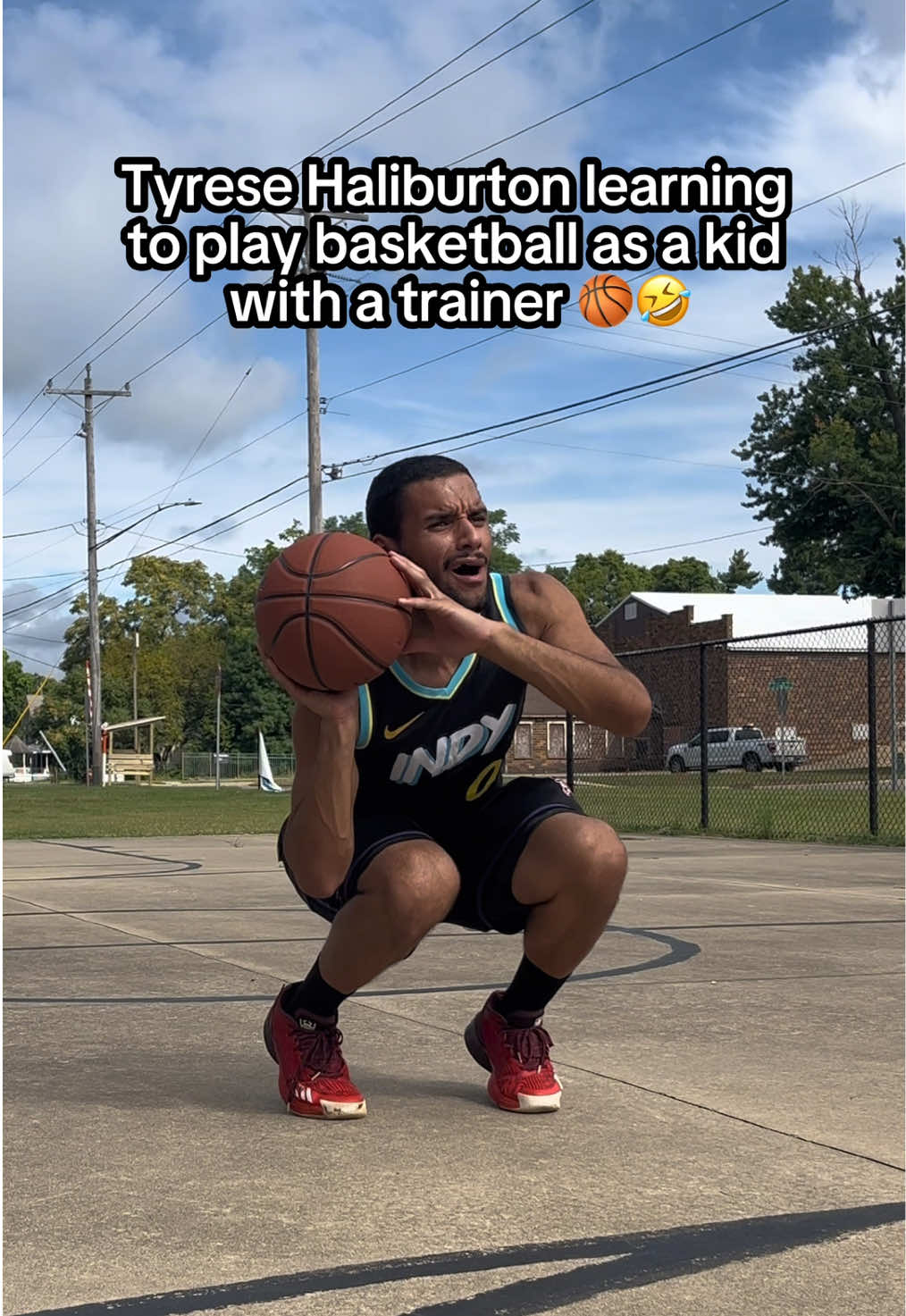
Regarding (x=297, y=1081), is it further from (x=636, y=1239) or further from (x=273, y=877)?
(x=273, y=877)

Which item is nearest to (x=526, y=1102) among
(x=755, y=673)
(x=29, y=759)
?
(x=755, y=673)

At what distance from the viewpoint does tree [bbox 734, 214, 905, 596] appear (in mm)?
50594

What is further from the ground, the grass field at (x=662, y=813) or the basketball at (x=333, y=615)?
the basketball at (x=333, y=615)

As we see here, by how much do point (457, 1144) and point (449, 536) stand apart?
4.68 feet

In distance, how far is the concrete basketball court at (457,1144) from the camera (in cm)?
269

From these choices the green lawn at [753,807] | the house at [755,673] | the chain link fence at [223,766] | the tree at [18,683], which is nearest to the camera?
the green lawn at [753,807]

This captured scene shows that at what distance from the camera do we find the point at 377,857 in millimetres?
3830

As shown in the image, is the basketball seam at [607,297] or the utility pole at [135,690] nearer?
the basketball seam at [607,297]

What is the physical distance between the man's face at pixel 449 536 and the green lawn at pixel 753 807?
1155 centimetres

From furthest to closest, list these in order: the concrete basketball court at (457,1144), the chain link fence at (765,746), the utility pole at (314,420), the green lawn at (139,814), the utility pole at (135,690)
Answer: the utility pole at (135,690) < the utility pole at (314,420) < the green lawn at (139,814) < the chain link fence at (765,746) < the concrete basketball court at (457,1144)

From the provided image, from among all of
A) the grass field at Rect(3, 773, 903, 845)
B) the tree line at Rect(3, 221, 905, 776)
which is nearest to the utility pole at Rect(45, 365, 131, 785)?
the tree line at Rect(3, 221, 905, 776)

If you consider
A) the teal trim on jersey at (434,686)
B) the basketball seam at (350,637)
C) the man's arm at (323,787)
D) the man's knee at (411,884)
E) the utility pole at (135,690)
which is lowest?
the man's knee at (411,884)

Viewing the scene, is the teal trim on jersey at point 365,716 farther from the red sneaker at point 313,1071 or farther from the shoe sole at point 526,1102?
the shoe sole at point 526,1102

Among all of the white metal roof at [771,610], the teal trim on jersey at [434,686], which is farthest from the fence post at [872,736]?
the white metal roof at [771,610]
